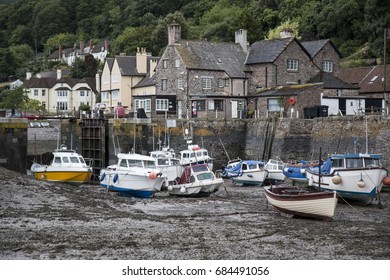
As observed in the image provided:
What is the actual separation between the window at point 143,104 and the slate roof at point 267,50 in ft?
26.7

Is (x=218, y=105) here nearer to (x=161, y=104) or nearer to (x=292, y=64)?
(x=161, y=104)

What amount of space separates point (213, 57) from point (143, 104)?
21.1ft

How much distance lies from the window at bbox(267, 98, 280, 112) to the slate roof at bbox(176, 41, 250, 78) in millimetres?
4944

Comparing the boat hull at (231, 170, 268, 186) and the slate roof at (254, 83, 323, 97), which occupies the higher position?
the slate roof at (254, 83, 323, 97)

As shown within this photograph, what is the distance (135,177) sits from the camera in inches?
1474

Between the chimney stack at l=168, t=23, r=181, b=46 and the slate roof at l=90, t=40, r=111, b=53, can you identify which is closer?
the chimney stack at l=168, t=23, r=181, b=46

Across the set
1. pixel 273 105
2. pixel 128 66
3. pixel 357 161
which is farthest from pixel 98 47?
pixel 357 161

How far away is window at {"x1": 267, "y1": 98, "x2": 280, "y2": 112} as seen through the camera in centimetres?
5684

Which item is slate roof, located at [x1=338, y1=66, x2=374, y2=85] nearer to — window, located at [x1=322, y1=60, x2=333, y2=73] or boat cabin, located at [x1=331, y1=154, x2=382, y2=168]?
window, located at [x1=322, y1=60, x2=333, y2=73]

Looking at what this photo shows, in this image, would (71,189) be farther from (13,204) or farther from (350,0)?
(350,0)

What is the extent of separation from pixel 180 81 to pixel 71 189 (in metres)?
24.2

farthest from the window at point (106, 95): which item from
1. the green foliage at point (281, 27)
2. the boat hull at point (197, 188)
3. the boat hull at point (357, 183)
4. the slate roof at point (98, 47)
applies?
the slate roof at point (98, 47)

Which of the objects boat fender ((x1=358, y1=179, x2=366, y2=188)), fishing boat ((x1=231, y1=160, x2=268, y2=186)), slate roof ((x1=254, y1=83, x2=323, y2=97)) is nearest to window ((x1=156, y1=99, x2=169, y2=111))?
slate roof ((x1=254, y1=83, x2=323, y2=97))

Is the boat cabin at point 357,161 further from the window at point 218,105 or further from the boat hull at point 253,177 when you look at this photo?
the window at point 218,105
